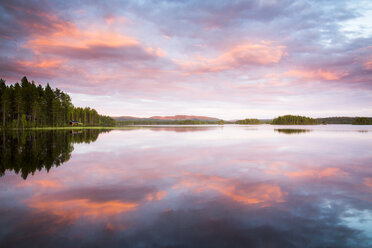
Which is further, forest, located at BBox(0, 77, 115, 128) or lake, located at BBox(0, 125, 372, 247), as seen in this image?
forest, located at BBox(0, 77, 115, 128)

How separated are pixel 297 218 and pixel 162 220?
16.5ft

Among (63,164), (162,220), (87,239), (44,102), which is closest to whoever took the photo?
(87,239)

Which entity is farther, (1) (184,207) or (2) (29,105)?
(2) (29,105)

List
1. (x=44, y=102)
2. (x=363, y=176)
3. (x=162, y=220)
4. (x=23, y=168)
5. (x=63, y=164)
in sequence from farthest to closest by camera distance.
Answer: (x=44, y=102) → (x=63, y=164) → (x=23, y=168) → (x=363, y=176) → (x=162, y=220)

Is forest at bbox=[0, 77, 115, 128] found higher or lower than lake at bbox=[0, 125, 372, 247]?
higher

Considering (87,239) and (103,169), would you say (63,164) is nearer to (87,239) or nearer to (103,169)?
(103,169)

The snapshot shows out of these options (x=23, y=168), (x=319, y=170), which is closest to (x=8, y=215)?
(x=23, y=168)

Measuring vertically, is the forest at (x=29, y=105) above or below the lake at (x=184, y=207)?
above

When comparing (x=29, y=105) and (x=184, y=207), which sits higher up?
(x=29, y=105)

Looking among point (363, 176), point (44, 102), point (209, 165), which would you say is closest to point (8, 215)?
point (209, 165)

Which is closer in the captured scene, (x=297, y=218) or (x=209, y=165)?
(x=297, y=218)

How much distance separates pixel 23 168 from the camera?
1570cm

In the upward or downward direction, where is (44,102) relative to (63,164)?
upward

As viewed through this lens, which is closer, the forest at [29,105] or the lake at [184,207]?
the lake at [184,207]
